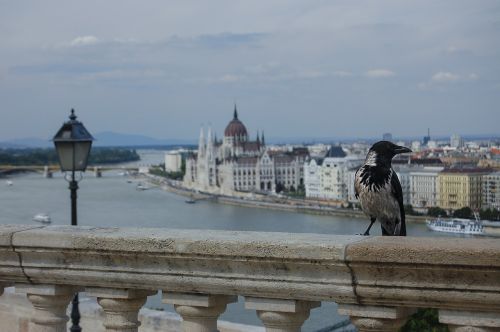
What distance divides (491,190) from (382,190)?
45.3 metres

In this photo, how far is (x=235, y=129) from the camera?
227ft

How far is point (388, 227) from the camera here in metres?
1.69

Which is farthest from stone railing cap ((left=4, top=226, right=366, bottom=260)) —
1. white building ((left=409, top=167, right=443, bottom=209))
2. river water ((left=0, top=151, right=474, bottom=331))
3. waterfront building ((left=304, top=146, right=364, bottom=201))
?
waterfront building ((left=304, top=146, right=364, bottom=201))

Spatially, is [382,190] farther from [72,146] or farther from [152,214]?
[152,214]

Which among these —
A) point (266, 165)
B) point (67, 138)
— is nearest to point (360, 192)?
point (67, 138)

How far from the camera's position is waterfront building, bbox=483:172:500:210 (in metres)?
44.7

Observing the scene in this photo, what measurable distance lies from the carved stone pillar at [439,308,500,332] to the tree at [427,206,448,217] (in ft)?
132

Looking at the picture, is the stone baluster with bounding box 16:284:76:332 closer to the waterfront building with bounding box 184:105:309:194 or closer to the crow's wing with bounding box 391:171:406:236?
the crow's wing with bounding box 391:171:406:236

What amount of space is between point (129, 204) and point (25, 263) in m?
39.7

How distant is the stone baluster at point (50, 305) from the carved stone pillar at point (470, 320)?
0.66 m

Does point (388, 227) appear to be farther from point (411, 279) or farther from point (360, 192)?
point (411, 279)

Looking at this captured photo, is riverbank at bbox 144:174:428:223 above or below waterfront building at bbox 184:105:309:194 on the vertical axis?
below

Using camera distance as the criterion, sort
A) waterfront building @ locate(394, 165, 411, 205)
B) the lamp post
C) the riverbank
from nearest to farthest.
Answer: the lamp post, the riverbank, waterfront building @ locate(394, 165, 411, 205)

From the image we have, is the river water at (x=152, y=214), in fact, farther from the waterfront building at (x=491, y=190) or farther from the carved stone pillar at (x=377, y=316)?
the carved stone pillar at (x=377, y=316)
